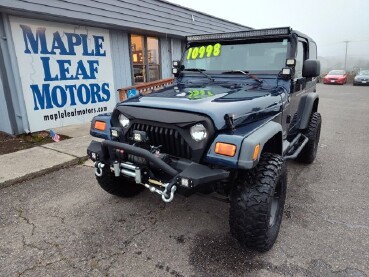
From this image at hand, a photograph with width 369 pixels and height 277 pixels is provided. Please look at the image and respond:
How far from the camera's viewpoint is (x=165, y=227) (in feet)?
9.23

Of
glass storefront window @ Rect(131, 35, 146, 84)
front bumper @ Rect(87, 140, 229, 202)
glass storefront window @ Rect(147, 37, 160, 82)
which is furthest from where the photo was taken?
glass storefront window @ Rect(147, 37, 160, 82)

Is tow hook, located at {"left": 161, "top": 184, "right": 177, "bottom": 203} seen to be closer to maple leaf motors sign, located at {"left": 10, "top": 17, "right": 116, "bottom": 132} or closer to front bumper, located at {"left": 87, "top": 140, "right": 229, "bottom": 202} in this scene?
front bumper, located at {"left": 87, "top": 140, "right": 229, "bottom": 202}

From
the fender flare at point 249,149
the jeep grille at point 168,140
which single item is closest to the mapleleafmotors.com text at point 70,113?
the jeep grille at point 168,140

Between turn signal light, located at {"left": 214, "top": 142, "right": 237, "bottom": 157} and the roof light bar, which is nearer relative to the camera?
turn signal light, located at {"left": 214, "top": 142, "right": 237, "bottom": 157}

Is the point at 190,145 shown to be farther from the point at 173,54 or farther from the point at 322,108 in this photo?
the point at 322,108

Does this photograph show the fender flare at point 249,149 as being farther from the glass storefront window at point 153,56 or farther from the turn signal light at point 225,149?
the glass storefront window at point 153,56

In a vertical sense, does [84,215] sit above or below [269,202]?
below

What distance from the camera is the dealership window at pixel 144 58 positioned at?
8.08 m

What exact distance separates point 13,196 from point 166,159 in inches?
94.6

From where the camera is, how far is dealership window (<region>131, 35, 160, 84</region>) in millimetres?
8078

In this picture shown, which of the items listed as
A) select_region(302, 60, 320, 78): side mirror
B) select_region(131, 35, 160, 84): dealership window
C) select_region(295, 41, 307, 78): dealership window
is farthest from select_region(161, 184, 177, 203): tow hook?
select_region(131, 35, 160, 84): dealership window

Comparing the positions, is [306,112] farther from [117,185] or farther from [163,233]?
[117,185]

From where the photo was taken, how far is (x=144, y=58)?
833cm

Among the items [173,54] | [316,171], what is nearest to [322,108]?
[173,54]
